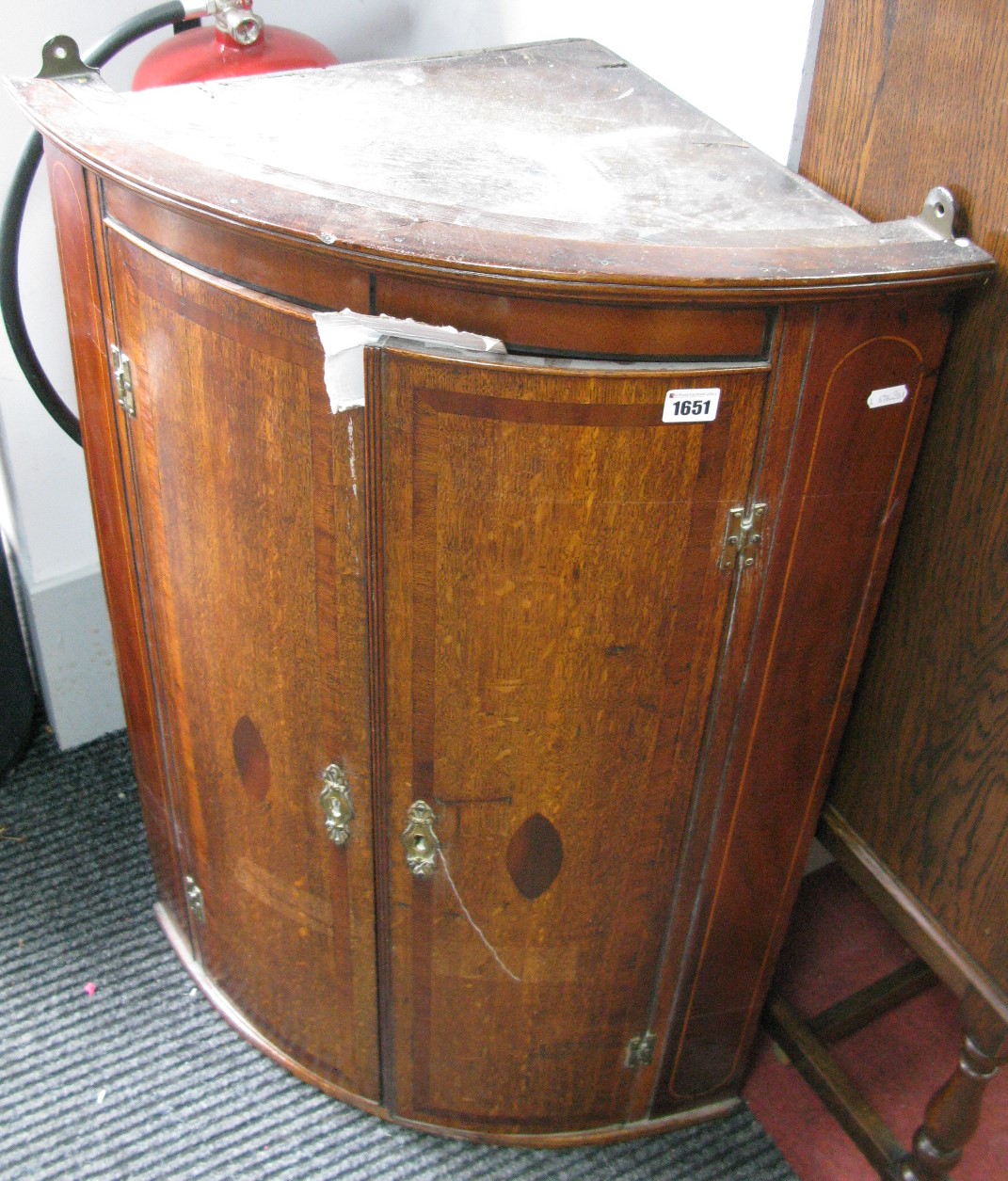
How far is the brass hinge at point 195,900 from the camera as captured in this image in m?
1.51

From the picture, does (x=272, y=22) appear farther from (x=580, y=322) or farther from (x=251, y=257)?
(x=580, y=322)

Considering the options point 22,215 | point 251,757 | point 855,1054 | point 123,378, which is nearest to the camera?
point 123,378

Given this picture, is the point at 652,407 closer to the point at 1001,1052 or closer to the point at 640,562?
the point at 640,562

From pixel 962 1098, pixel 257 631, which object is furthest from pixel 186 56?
pixel 962 1098

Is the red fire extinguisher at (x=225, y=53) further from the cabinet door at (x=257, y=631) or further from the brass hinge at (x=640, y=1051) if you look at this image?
the brass hinge at (x=640, y=1051)

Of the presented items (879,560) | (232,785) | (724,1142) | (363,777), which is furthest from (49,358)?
(724,1142)

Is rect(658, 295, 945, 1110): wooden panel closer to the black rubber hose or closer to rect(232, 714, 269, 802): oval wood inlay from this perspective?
rect(232, 714, 269, 802): oval wood inlay

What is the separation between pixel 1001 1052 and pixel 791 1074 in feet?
1.42

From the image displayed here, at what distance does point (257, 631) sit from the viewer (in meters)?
→ 1.17

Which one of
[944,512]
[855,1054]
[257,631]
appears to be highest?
[944,512]

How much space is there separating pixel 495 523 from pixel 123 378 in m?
0.42

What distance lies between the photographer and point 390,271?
88 centimetres

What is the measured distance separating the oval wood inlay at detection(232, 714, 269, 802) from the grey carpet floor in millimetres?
489

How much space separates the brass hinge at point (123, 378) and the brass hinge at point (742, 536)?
0.58 meters
